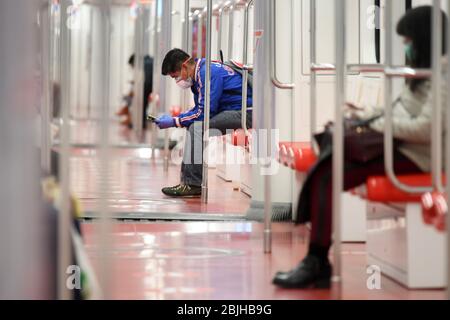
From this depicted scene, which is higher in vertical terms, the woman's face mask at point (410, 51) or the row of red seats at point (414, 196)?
the woman's face mask at point (410, 51)

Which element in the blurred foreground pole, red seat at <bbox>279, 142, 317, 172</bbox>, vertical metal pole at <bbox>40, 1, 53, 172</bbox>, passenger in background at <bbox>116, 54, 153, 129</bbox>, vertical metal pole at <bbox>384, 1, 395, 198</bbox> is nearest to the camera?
the blurred foreground pole

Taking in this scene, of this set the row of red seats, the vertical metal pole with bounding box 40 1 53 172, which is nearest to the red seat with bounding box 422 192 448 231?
the row of red seats

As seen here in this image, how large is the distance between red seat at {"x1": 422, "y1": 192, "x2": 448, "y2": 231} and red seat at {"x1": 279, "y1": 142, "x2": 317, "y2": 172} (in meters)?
0.90

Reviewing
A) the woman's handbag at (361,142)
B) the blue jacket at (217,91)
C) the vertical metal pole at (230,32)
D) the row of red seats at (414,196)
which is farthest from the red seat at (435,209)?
the vertical metal pole at (230,32)

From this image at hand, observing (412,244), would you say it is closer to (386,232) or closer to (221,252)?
(386,232)

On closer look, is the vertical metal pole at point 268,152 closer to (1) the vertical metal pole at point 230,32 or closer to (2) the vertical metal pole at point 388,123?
(2) the vertical metal pole at point 388,123

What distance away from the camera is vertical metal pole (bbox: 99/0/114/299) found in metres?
2.50

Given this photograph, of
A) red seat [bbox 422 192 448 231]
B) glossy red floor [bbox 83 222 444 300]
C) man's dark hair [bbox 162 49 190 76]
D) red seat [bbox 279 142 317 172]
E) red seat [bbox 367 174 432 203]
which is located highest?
man's dark hair [bbox 162 49 190 76]

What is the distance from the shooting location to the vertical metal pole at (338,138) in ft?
11.7

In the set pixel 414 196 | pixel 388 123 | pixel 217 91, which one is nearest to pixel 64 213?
pixel 388 123

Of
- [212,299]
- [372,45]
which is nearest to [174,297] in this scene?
[212,299]

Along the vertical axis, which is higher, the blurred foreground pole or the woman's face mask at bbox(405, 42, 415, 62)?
the woman's face mask at bbox(405, 42, 415, 62)

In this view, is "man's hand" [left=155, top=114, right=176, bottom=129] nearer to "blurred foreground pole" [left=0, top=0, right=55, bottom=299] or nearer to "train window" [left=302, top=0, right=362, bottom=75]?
"train window" [left=302, top=0, right=362, bottom=75]

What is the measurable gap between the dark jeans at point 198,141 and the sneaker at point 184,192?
34 millimetres
